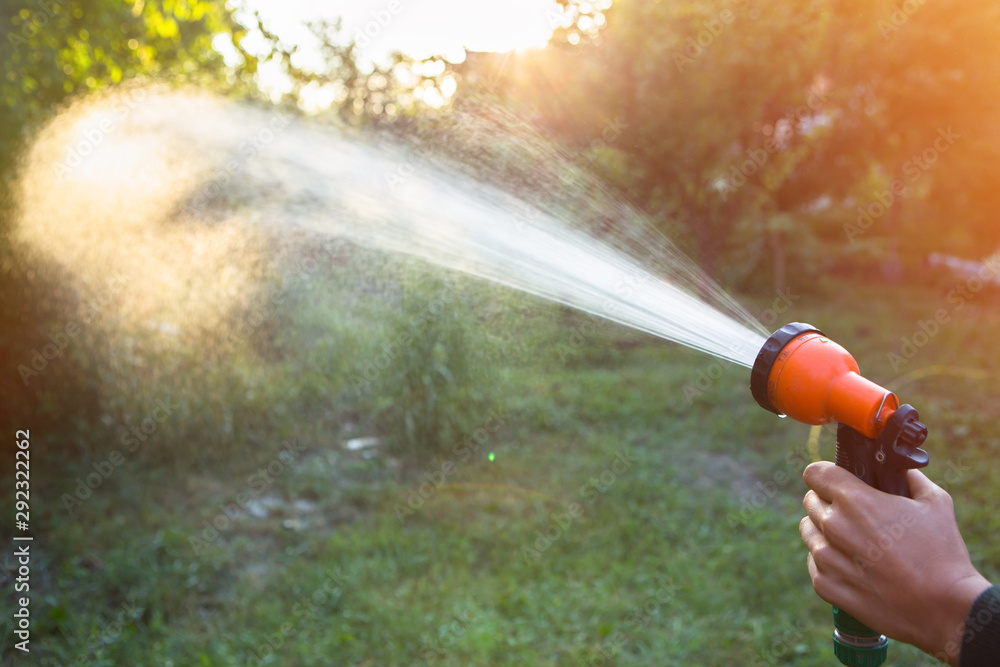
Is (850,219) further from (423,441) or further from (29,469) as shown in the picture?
(29,469)

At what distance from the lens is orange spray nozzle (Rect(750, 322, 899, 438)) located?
1.29 m

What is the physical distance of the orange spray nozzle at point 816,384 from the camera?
1.29 meters
